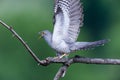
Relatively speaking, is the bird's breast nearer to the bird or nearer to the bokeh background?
the bird

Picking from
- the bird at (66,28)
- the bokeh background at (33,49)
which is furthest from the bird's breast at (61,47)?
the bokeh background at (33,49)

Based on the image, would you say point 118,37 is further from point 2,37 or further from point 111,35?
point 2,37

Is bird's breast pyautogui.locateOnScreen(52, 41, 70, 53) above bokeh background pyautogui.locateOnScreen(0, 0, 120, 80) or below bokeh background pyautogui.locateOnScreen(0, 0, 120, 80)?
above

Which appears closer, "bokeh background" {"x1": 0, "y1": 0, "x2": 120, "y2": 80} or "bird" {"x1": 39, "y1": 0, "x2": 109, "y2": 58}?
"bird" {"x1": 39, "y1": 0, "x2": 109, "y2": 58}

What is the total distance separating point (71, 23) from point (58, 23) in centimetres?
11

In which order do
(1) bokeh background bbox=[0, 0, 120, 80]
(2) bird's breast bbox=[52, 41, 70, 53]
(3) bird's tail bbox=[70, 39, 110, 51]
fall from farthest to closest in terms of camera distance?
1. (1) bokeh background bbox=[0, 0, 120, 80]
2. (2) bird's breast bbox=[52, 41, 70, 53]
3. (3) bird's tail bbox=[70, 39, 110, 51]

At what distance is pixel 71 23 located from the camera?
3770mm

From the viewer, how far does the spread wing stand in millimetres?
3722

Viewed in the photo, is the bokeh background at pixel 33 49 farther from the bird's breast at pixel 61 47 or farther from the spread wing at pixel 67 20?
the bird's breast at pixel 61 47

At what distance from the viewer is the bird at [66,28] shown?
3.69 m

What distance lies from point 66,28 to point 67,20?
5cm

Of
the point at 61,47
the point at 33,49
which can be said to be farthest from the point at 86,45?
the point at 33,49

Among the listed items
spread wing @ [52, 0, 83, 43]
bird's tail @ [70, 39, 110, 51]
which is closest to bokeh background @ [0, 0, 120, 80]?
spread wing @ [52, 0, 83, 43]

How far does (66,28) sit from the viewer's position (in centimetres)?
376
